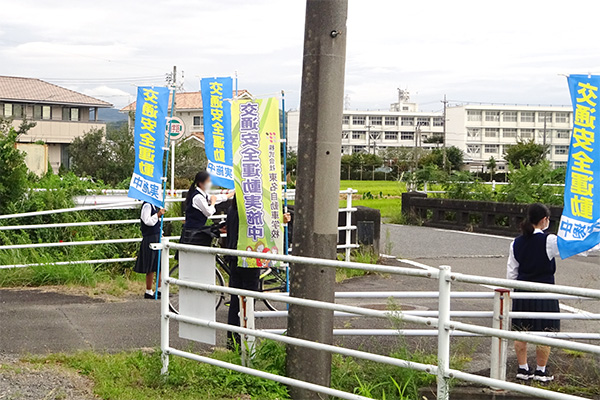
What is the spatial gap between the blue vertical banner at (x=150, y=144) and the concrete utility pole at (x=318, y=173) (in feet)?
16.5

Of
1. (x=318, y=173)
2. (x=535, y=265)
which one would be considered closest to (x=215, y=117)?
(x=535, y=265)

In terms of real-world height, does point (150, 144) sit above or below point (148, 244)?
above

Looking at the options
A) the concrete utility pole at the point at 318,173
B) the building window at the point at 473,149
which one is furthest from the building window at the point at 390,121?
the concrete utility pole at the point at 318,173

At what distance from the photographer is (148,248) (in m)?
10.3

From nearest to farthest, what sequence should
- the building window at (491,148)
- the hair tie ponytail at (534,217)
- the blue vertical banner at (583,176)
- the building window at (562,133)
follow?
the blue vertical banner at (583,176)
the hair tie ponytail at (534,217)
the building window at (491,148)
the building window at (562,133)

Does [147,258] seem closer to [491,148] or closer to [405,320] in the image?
[405,320]

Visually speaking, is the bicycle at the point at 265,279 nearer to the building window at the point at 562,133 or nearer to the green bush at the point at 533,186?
the green bush at the point at 533,186

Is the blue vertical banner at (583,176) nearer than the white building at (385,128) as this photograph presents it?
Yes

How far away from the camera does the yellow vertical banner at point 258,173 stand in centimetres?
748

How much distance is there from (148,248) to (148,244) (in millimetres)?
76

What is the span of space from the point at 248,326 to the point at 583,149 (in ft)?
10.6

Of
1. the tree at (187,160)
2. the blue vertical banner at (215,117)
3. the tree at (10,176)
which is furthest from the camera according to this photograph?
the tree at (187,160)

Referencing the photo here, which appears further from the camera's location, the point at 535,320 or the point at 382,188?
the point at 382,188

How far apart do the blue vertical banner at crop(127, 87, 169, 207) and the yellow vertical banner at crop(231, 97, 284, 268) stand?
8.74 feet
